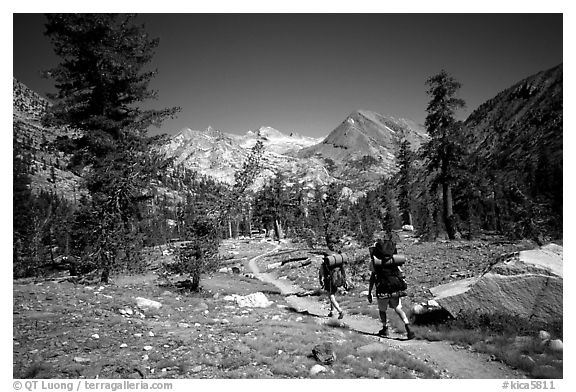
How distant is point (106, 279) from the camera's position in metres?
12.3

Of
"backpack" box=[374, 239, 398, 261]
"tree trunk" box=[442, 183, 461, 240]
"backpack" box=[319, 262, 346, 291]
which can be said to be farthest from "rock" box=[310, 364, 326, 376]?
"tree trunk" box=[442, 183, 461, 240]

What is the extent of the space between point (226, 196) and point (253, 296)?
4.73m

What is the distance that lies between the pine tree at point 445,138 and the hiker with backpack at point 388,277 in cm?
1898

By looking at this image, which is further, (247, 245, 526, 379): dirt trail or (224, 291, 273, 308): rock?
(224, 291, 273, 308): rock

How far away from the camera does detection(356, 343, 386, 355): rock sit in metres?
6.23

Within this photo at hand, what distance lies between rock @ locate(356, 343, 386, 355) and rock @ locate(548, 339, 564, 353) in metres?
3.35

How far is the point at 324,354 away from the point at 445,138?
2372cm

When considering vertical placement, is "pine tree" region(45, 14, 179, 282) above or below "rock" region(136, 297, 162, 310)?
above

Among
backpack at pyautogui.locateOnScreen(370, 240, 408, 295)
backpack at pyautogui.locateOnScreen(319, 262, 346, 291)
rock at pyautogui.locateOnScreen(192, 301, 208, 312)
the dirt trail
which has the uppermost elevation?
backpack at pyautogui.locateOnScreen(370, 240, 408, 295)

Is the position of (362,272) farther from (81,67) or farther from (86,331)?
(81,67)

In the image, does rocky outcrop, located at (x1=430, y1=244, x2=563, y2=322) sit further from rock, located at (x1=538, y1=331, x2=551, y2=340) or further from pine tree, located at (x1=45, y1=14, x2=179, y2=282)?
pine tree, located at (x1=45, y1=14, x2=179, y2=282)

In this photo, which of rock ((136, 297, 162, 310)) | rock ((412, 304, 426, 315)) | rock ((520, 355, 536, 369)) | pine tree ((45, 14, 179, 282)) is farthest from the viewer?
pine tree ((45, 14, 179, 282))

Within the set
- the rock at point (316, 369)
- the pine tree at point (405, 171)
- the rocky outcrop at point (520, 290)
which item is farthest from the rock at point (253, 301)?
the pine tree at point (405, 171)
